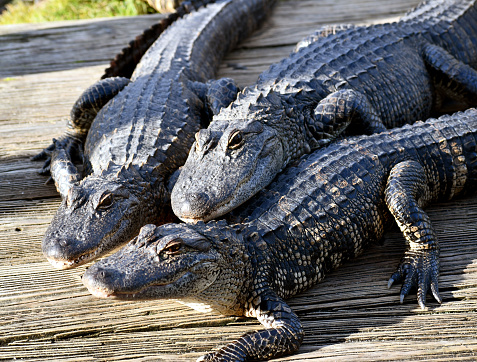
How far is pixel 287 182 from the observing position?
2.96 metres

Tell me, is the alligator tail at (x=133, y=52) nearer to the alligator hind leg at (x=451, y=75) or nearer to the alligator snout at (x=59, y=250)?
the alligator snout at (x=59, y=250)

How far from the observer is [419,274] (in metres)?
2.67

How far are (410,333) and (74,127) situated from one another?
3.12 m

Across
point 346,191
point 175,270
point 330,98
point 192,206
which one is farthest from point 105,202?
point 330,98

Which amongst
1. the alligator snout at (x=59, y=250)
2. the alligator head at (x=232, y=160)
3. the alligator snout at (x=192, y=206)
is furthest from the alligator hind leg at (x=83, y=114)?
the alligator snout at (x=192, y=206)

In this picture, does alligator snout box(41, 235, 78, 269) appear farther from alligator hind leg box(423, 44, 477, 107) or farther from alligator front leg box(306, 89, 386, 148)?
alligator hind leg box(423, 44, 477, 107)

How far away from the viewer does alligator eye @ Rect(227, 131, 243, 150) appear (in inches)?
119

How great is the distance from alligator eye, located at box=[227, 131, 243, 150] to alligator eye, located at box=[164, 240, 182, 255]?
89 centimetres

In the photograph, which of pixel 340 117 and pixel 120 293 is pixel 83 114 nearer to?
pixel 340 117

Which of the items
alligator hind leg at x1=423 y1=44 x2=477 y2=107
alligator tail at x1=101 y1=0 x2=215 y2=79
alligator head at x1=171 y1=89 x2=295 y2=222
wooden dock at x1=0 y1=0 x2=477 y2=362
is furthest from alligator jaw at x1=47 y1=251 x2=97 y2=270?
alligator hind leg at x1=423 y1=44 x2=477 y2=107

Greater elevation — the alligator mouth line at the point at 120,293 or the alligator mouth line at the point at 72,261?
the alligator mouth line at the point at 120,293

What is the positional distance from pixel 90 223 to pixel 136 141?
0.83 meters

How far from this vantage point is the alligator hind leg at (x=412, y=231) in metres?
2.66

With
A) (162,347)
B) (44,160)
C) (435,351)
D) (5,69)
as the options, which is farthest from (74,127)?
(435,351)
